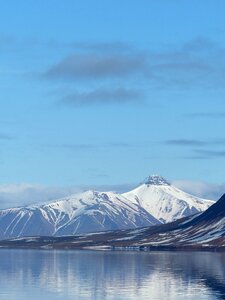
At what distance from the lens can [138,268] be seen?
18412 cm

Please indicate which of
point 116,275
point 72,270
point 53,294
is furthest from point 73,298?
point 72,270

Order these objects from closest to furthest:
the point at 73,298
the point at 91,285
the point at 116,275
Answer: the point at 73,298 → the point at 91,285 → the point at 116,275

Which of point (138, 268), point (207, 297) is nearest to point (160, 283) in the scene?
point (207, 297)

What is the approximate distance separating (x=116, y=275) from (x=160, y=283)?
2254cm

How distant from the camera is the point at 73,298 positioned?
383 ft

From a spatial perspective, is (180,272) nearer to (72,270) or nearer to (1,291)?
(72,270)

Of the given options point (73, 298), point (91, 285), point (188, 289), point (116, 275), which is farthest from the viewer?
point (116, 275)

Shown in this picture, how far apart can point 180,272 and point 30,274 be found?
1068 inches

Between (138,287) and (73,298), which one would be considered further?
(138,287)

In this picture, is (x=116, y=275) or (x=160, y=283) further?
(x=116, y=275)

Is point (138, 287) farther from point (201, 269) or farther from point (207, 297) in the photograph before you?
point (201, 269)

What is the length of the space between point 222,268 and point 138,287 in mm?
47422

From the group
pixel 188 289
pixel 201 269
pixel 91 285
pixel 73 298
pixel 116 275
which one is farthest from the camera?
pixel 201 269

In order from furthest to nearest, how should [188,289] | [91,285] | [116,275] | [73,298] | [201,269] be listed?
[201,269] → [116,275] → [91,285] → [188,289] → [73,298]
